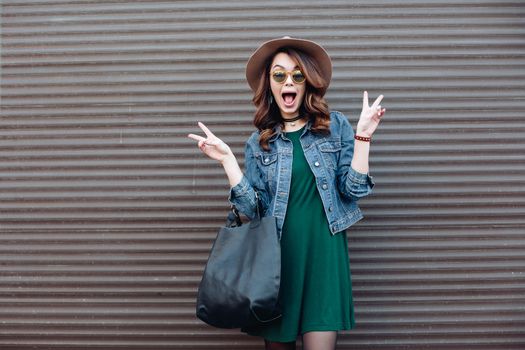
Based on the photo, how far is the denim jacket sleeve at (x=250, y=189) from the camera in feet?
7.61

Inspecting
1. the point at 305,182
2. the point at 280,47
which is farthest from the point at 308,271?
the point at 280,47

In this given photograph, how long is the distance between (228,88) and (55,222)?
5.15 feet

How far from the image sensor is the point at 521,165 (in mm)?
3125

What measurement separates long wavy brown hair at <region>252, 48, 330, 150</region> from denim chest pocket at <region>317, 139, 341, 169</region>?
0.22 feet

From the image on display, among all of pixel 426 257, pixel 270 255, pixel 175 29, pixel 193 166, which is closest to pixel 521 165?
pixel 426 257

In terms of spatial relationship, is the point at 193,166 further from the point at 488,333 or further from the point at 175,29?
the point at 488,333

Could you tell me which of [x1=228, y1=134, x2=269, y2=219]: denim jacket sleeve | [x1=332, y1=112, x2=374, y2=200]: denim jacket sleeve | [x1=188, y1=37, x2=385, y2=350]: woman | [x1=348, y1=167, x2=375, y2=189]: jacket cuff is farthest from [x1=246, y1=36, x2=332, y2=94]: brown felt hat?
[x1=348, y1=167, x2=375, y2=189]: jacket cuff

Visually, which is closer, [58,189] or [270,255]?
[270,255]

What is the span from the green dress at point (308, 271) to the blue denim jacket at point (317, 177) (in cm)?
4

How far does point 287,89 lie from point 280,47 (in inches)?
11.2

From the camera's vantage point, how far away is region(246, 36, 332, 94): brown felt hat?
97.6 inches

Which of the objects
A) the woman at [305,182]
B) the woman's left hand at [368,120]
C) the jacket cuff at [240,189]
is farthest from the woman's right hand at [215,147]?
the woman's left hand at [368,120]

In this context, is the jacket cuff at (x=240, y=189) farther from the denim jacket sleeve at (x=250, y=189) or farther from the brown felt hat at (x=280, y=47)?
the brown felt hat at (x=280, y=47)

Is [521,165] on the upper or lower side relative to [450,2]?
lower
